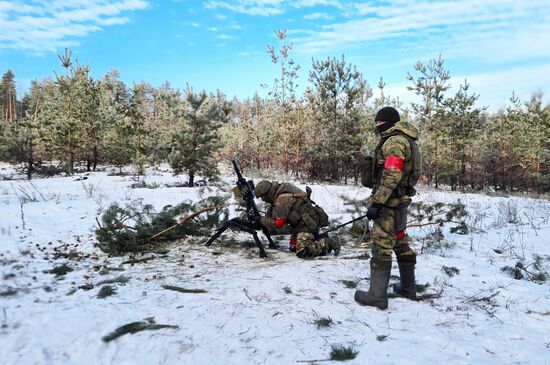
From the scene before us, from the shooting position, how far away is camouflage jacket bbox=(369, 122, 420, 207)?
12.5 ft

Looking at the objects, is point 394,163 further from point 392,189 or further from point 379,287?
point 379,287

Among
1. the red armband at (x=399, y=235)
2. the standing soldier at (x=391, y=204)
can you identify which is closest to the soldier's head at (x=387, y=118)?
the standing soldier at (x=391, y=204)

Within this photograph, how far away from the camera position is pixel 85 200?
891 centimetres

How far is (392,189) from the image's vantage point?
3799 millimetres

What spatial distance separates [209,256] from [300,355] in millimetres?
3013

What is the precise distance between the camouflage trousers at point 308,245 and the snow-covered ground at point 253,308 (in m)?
0.17

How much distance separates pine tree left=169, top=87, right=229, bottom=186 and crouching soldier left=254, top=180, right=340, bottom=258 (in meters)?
8.01

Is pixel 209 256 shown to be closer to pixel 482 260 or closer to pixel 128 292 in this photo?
pixel 128 292

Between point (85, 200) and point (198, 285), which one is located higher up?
point (85, 200)

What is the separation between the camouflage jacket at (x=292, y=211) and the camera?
5727 mm

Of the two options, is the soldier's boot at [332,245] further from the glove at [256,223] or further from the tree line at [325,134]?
the tree line at [325,134]

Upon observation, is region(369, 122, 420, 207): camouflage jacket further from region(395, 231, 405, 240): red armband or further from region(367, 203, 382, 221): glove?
region(395, 231, 405, 240): red armband

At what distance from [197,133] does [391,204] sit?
1057 cm

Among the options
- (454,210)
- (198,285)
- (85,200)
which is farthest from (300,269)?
(85,200)
